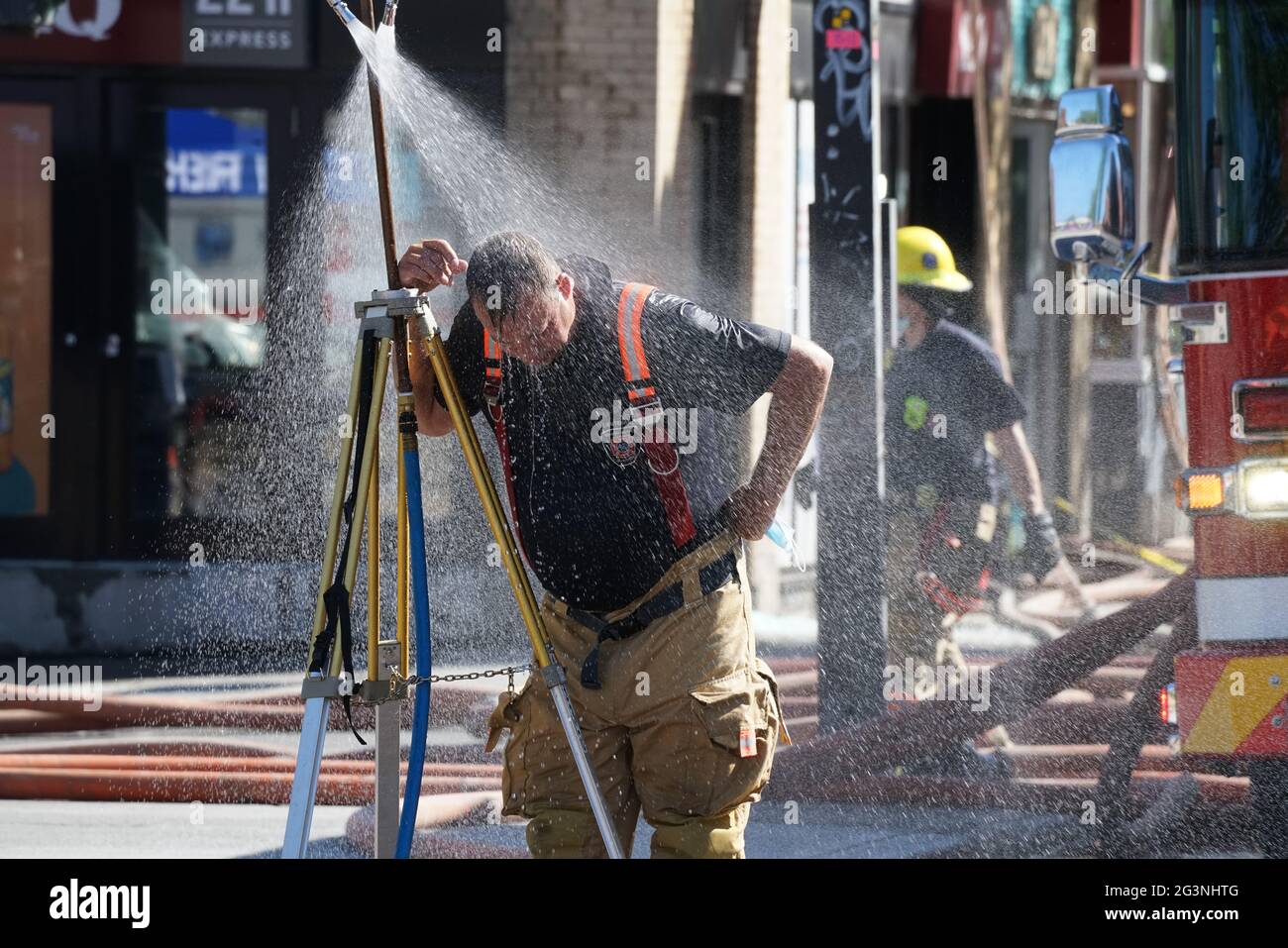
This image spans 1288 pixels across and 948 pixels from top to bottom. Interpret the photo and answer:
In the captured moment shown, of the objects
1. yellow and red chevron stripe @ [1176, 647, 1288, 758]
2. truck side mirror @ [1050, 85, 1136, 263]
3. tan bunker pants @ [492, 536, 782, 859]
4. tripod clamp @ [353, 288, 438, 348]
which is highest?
truck side mirror @ [1050, 85, 1136, 263]

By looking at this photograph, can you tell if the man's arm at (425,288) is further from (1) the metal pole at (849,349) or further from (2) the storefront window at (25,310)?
(2) the storefront window at (25,310)

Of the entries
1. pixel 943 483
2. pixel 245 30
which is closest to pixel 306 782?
pixel 943 483

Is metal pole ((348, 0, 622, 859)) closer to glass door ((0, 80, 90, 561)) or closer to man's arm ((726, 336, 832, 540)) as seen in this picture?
man's arm ((726, 336, 832, 540))

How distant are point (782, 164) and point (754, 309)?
1074 millimetres

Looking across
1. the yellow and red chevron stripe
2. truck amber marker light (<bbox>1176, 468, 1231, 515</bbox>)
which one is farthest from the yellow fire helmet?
the yellow and red chevron stripe

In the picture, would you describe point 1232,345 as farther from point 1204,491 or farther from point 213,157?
point 213,157

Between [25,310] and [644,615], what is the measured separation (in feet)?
24.2

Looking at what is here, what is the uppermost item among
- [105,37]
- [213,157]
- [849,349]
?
[105,37]

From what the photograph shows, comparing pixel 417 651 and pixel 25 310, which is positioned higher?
pixel 25 310

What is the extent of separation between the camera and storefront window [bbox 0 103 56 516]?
1016 cm

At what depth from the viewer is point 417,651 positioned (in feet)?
12.1

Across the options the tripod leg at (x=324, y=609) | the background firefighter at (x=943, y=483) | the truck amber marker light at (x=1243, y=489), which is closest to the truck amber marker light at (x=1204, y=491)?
the truck amber marker light at (x=1243, y=489)

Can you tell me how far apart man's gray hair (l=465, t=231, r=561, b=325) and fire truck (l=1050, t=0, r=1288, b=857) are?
6.90 feet

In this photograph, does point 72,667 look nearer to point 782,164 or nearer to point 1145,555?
point 782,164
